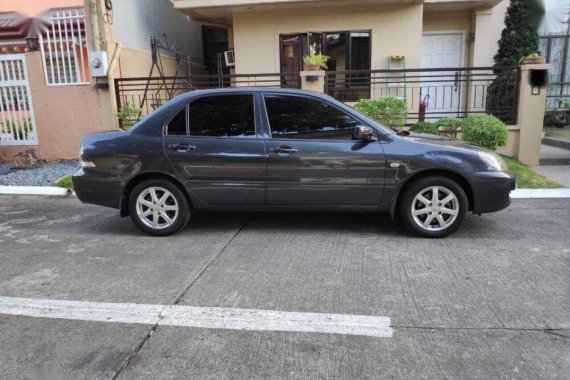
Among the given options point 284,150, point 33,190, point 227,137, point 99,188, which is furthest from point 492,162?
point 33,190

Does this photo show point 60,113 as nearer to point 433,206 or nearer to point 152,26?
point 152,26

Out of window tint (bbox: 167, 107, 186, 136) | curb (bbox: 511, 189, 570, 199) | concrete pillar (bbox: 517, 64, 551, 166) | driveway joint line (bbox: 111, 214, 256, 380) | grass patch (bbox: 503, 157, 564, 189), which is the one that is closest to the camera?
driveway joint line (bbox: 111, 214, 256, 380)

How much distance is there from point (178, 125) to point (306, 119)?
146cm

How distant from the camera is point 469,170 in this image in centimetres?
516

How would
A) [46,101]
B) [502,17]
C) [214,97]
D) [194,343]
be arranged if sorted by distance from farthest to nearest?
[502,17], [46,101], [214,97], [194,343]

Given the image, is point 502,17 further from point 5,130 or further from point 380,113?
point 5,130

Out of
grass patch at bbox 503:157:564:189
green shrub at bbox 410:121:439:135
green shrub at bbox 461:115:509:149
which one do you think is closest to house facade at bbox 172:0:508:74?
green shrub at bbox 410:121:439:135

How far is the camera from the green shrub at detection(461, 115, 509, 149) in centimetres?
840

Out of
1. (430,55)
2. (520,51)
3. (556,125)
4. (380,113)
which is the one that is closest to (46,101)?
(380,113)

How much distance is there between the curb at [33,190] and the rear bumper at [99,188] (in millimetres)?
2890

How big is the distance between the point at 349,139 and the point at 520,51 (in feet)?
29.2

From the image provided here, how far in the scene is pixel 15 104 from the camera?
33.5 ft

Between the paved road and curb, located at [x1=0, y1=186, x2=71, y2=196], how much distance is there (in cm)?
182

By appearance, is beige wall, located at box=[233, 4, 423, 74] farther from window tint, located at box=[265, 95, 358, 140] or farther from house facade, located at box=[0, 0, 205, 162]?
window tint, located at box=[265, 95, 358, 140]
